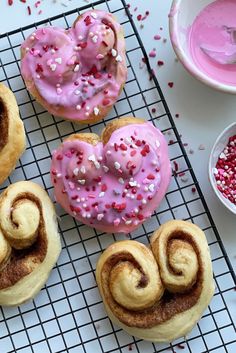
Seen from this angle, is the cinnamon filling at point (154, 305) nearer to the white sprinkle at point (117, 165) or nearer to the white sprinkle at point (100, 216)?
the white sprinkle at point (100, 216)

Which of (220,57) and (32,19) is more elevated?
(32,19)

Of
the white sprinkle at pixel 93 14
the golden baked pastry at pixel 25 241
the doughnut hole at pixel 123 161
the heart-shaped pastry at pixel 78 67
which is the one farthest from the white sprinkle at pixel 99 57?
the golden baked pastry at pixel 25 241

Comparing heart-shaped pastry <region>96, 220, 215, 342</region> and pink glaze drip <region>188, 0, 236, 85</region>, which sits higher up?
pink glaze drip <region>188, 0, 236, 85</region>

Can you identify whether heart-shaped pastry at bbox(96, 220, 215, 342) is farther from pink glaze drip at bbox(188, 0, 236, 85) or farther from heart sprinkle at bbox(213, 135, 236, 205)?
pink glaze drip at bbox(188, 0, 236, 85)

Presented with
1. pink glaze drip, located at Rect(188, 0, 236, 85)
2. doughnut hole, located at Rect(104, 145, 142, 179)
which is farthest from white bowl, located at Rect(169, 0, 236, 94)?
doughnut hole, located at Rect(104, 145, 142, 179)

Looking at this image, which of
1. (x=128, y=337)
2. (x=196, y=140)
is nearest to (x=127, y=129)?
(x=196, y=140)

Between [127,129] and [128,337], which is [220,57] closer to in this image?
[127,129]
